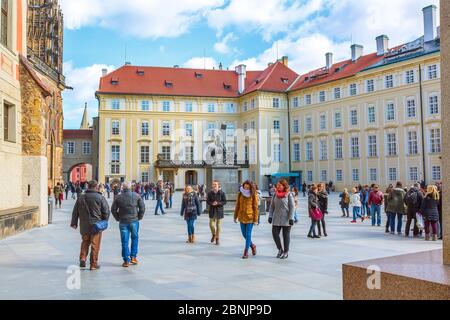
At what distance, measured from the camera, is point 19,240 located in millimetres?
13086

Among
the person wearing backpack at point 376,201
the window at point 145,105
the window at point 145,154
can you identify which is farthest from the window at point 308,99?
the person wearing backpack at point 376,201

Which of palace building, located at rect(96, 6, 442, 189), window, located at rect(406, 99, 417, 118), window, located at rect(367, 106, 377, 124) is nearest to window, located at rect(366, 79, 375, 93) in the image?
palace building, located at rect(96, 6, 442, 189)

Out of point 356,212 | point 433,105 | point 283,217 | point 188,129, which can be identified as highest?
point 188,129

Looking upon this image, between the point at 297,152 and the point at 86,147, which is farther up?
the point at 86,147

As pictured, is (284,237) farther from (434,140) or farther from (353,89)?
(353,89)

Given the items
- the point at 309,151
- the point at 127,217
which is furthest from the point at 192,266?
the point at 309,151

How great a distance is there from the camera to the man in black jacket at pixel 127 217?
8.83m

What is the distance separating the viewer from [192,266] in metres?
8.76

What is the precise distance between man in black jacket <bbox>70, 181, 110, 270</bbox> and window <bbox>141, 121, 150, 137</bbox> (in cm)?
5433

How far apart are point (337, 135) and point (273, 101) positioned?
10.8m

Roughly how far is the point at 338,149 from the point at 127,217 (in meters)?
46.8

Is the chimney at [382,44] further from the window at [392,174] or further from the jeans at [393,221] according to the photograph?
the jeans at [393,221]
